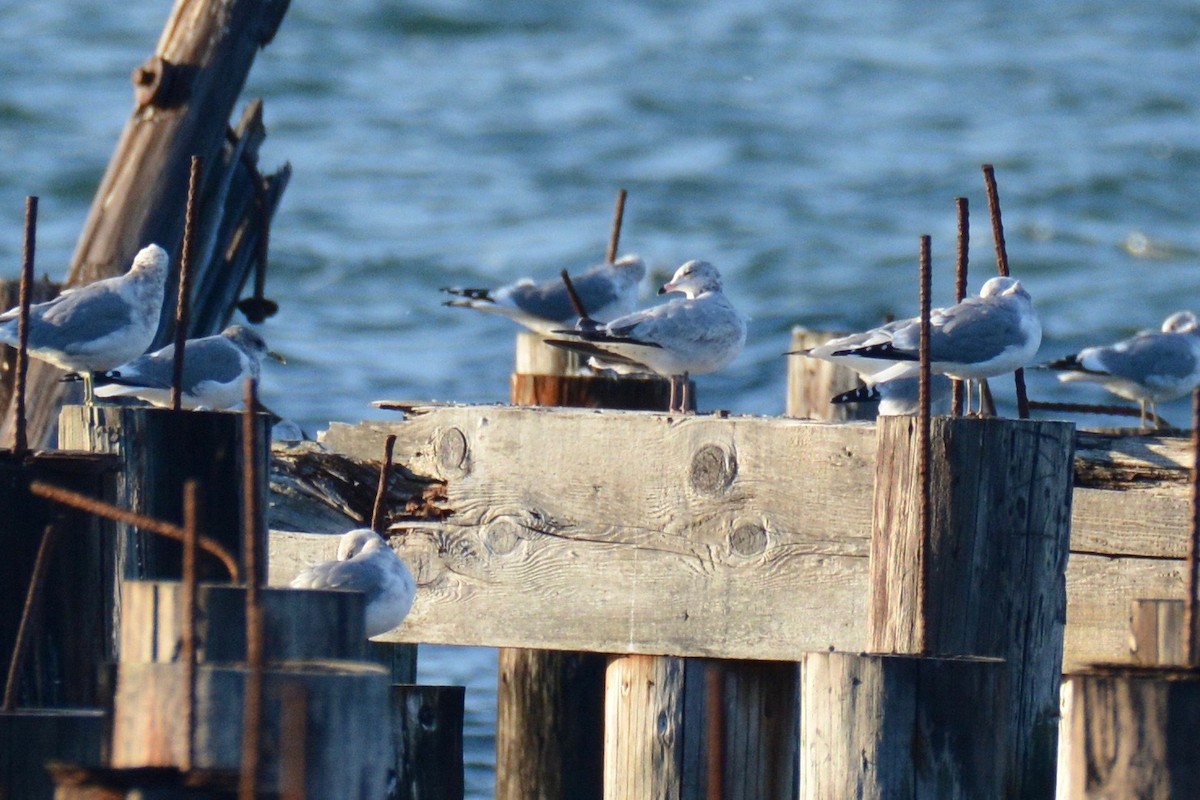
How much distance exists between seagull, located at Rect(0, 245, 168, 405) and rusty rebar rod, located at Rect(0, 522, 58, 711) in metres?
2.90

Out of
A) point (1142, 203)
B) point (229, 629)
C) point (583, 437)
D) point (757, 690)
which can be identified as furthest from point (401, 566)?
point (1142, 203)

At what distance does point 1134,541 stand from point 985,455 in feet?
3.87

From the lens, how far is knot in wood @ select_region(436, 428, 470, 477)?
5289 mm

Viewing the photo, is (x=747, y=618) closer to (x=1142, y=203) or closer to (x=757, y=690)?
(x=757, y=690)

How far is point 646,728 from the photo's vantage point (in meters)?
5.04

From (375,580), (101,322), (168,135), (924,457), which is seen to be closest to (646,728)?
(375,580)

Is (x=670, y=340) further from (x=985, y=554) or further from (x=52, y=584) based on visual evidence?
(x=52, y=584)

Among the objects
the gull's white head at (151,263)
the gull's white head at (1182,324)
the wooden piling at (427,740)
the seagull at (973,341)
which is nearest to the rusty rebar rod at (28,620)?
the wooden piling at (427,740)

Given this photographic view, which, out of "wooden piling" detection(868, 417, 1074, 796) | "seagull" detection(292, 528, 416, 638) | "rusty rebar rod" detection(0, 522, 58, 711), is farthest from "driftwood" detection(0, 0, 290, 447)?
"wooden piling" detection(868, 417, 1074, 796)

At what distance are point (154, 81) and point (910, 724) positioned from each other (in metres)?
4.43

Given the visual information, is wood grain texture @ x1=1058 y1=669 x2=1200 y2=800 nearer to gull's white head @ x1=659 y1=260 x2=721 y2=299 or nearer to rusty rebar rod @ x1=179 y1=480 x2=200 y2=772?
rusty rebar rod @ x1=179 y1=480 x2=200 y2=772

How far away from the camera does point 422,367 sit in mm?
15898

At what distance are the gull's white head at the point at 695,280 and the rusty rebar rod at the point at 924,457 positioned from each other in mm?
4278

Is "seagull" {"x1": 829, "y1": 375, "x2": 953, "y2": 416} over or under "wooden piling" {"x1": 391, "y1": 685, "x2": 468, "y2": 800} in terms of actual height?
over
